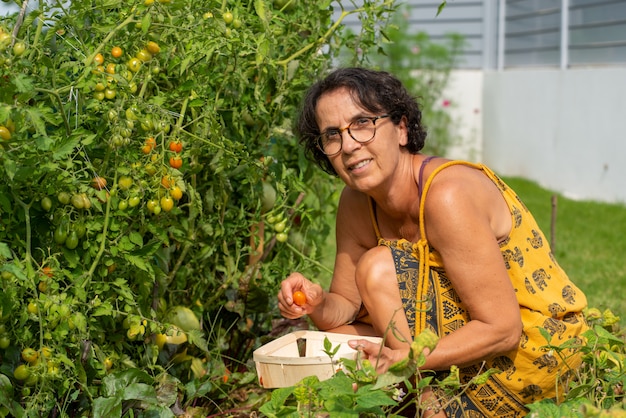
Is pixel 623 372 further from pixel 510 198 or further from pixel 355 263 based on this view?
pixel 355 263

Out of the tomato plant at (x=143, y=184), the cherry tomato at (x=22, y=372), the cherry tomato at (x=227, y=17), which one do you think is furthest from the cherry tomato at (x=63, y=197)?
the cherry tomato at (x=227, y=17)

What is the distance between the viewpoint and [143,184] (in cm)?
193

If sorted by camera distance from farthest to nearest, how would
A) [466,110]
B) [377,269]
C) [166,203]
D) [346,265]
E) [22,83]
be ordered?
[466,110]
[346,265]
[377,269]
[166,203]
[22,83]

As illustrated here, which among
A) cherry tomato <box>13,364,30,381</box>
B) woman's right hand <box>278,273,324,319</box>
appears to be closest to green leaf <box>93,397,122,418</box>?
cherry tomato <box>13,364,30,381</box>

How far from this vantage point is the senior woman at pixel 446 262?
2.11 metres

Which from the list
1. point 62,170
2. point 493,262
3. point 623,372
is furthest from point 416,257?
point 62,170

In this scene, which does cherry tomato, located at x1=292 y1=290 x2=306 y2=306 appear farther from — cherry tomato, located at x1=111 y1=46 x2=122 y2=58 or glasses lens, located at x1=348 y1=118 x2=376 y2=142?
cherry tomato, located at x1=111 y1=46 x2=122 y2=58

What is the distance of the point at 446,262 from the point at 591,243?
295cm

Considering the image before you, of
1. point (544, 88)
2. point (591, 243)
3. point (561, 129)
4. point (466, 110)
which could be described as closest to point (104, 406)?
point (591, 243)

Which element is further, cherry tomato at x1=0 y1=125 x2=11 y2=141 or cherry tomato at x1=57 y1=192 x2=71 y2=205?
cherry tomato at x1=57 y1=192 x2=71 y2=205

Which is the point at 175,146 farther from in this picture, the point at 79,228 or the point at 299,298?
the point at 299,298

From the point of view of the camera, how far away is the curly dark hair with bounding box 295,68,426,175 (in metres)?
2.27

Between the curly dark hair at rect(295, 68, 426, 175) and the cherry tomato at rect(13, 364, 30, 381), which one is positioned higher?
the curly dark hair at rect(295, 68, 426, 175)

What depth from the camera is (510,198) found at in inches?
90.9
